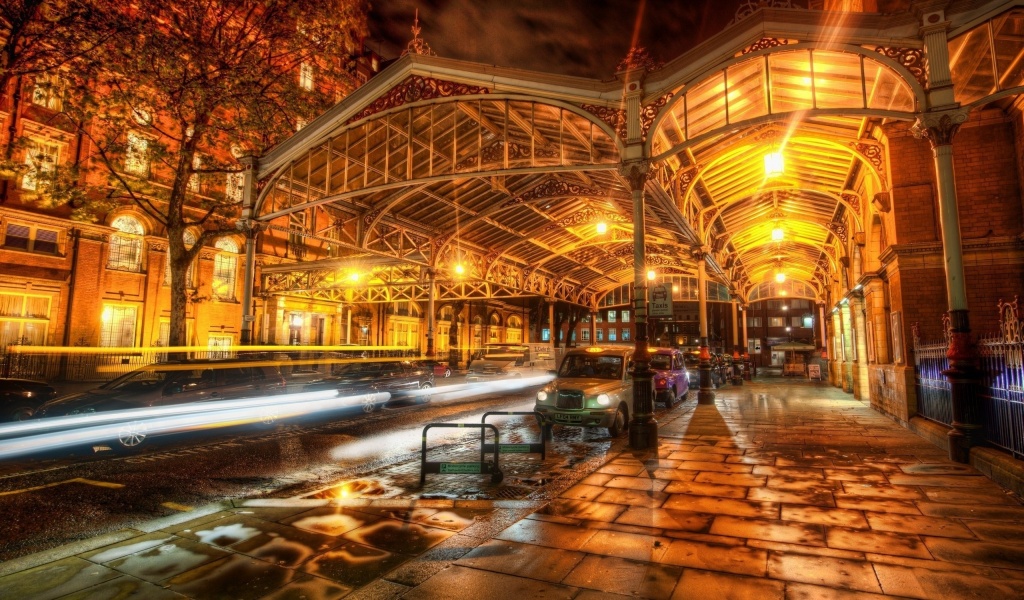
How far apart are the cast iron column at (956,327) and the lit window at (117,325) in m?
28.2

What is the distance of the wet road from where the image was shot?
18.3 feet

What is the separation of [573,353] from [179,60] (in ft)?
44.4

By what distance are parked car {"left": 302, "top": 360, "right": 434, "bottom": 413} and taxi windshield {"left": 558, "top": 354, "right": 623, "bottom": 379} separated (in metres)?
6.23

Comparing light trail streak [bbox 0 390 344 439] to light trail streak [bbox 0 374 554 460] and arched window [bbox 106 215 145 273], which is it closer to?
light trail streak [bbox 0 374 554 460]

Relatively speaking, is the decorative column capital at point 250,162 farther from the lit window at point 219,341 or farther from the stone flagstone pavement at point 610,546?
the lit window at point 219,341

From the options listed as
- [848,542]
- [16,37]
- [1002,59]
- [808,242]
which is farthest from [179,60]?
[808,242]

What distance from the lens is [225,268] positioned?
26969 millimetres

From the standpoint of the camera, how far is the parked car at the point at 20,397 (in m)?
12.5

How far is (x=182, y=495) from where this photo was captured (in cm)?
652

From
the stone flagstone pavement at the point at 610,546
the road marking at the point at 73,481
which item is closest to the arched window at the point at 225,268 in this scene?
the road marking at the point at 73,481

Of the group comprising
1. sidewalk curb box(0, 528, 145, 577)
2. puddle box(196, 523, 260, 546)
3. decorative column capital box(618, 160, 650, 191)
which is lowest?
sidewalk curb box(0, 528, 145, 577)

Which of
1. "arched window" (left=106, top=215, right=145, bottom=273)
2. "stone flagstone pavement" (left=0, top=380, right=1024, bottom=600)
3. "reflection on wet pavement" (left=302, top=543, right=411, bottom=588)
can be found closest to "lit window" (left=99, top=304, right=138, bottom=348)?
"arched window" (left=106, top=215, right=145, bottom=273)

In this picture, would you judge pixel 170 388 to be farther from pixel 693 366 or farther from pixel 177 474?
pixel 693 366

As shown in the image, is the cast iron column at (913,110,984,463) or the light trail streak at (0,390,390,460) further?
the light trail streak at (0,390,390,460)
